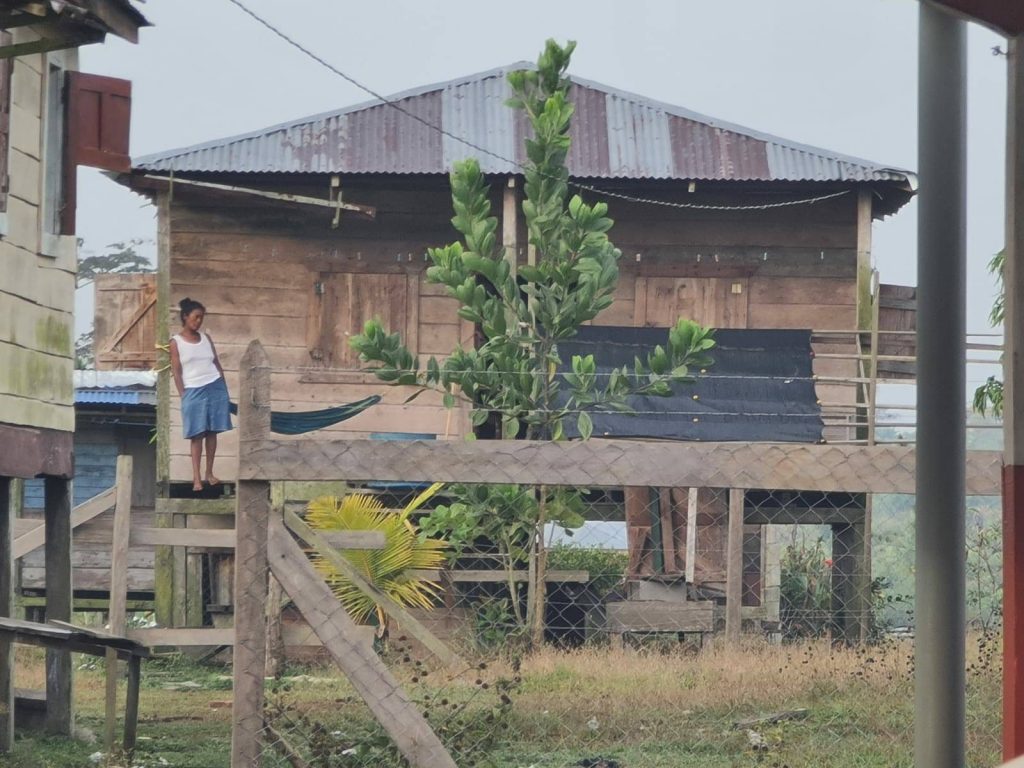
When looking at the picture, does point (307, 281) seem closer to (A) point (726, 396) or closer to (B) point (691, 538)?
(A) point (726, 396)

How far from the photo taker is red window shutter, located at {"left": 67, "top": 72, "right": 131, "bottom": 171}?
12695 millimetres

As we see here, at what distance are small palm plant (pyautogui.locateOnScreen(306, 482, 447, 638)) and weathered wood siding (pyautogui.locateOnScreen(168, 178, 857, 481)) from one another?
3.48m

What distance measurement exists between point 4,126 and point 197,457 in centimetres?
732

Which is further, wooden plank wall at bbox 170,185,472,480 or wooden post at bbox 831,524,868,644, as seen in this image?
wooden plank wall at bbox 170,185,472,480

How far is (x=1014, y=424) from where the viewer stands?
16.6 ft

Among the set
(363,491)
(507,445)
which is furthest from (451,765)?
(363,491)

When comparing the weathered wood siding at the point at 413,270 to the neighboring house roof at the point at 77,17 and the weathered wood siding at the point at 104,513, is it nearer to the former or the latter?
the weathered wood siding at the point at 104,513

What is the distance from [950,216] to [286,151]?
1527 cm

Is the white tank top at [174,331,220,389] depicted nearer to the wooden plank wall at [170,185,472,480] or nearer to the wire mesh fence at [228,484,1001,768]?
the wooden plank wall at [170,185,472,480]

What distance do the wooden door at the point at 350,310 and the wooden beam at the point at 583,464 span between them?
40.3 feet

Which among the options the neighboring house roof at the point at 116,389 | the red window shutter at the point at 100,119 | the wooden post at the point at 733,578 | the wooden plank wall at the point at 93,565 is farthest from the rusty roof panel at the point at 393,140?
the neighboring house roof at the point at 116,389

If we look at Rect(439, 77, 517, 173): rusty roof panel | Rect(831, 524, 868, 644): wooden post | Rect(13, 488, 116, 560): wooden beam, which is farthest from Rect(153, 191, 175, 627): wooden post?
Rect(831, 524, 868, 644): wooden post

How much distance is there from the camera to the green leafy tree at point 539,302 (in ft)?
51.6

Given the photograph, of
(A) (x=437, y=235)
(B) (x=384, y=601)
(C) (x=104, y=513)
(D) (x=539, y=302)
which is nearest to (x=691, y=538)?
(D) (x=539, y=302)
